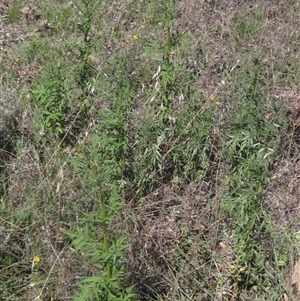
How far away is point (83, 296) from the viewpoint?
2.70 m

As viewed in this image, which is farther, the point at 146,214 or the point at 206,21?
the point at 206,21

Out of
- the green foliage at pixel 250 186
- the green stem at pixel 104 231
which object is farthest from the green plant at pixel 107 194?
the green foliage at pixel 250 186

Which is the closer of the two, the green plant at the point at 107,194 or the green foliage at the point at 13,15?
the green plant at the point at 107,194

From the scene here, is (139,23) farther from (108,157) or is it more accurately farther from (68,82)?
(108,157)

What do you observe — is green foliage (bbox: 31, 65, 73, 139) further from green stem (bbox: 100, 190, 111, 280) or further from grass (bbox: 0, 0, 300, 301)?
green stem (bbox: 100, 190, 111, 280)

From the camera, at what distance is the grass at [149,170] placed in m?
3.24

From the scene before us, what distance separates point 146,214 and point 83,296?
1014 millimetres

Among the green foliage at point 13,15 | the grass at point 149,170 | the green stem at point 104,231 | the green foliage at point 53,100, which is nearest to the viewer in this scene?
the green stem at point 104,231

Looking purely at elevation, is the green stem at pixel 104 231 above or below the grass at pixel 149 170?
above

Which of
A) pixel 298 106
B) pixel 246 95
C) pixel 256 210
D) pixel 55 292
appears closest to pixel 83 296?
pixel 55 292

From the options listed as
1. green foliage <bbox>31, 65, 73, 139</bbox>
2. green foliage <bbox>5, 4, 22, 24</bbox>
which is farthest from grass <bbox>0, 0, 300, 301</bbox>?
green foliage <bbox>5, 4, 22, 24</bbox>

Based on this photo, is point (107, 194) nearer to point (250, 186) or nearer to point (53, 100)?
point (250, 186)

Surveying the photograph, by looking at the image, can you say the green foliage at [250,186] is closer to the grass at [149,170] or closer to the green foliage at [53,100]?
the grass at [149,170]

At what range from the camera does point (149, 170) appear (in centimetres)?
386
